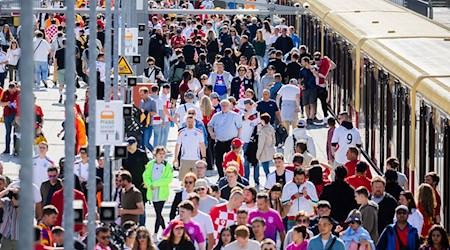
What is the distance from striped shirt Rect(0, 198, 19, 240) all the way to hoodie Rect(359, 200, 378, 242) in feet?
11.6

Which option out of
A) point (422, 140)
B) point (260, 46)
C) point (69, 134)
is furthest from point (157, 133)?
point (69, 134)

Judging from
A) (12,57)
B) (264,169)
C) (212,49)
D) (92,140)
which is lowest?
(264,169)

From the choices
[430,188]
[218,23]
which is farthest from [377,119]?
[218,23]

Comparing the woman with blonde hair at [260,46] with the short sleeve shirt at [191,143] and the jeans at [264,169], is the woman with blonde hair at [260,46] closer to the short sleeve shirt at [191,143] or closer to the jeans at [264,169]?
the jeans at [264,169]

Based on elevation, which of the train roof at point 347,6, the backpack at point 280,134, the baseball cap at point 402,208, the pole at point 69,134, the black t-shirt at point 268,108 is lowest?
the backpack at point 280,134

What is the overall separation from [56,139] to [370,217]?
1384cm

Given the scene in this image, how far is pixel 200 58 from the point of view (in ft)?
111

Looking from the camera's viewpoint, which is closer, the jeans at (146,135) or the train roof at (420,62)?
the train roof at (420,62)

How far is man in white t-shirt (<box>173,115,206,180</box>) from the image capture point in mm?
22031

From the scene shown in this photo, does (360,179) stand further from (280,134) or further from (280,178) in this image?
(280,134)

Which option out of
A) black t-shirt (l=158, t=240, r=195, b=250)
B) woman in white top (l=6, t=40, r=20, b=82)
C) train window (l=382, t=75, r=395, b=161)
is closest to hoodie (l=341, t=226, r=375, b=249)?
black t-shirt (l=158, t=240, r=195, b=250)

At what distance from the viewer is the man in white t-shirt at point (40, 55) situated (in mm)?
35812

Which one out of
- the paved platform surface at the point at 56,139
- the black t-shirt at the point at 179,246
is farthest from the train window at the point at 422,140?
the black t-shirt at the point at 179,246

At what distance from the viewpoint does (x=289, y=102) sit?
27.6 metres
